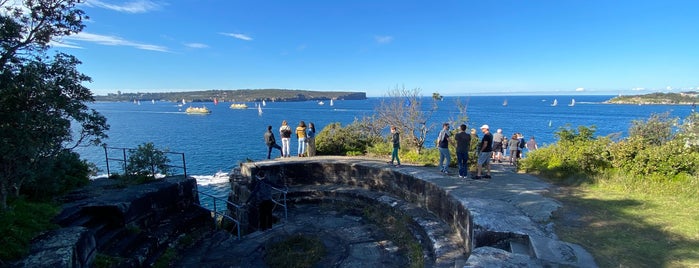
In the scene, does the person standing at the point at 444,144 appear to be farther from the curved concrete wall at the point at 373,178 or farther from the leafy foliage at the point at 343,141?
the leafy foliage at the point at 343,141

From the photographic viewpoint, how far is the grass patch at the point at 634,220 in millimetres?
4129

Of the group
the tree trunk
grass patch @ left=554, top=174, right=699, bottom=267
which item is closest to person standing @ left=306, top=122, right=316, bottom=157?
grass patch @ left=554, top=174, right=699, bottom=267

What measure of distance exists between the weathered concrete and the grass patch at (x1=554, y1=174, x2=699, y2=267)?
0.34m

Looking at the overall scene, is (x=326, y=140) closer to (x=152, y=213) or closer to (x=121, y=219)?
(x=152, y=213)

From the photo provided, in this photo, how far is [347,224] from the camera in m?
8.23

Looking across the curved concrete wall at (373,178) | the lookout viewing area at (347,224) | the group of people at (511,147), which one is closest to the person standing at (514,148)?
the group of people at (511,147)

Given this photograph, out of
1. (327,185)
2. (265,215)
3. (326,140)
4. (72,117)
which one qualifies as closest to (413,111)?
(326,140)

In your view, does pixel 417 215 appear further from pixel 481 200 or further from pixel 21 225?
pixel 21 225

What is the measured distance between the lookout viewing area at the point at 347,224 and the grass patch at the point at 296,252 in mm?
168

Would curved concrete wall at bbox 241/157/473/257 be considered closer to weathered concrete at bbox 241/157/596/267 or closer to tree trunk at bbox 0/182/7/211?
weathered concrete at bbox 241/157/596/267

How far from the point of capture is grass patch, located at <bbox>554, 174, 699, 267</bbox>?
4.13 metres

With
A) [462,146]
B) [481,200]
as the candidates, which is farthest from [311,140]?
[481,200]

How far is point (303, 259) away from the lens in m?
6.24

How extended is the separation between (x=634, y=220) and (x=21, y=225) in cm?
958
